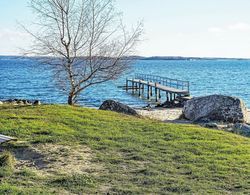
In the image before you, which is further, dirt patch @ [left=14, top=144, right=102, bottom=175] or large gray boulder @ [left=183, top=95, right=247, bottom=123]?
large gray boulder @ [left=183, top=95, right=247, bottom=123]

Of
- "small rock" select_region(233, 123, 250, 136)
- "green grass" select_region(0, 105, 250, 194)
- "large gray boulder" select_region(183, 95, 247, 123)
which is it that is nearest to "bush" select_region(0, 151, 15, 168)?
"green grass" select_region(0, 105, 250, 194)

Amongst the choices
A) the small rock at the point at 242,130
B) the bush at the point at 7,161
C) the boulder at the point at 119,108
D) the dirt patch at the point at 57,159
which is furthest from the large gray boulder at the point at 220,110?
the bush at the point at 7,161

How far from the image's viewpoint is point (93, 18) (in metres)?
20.3

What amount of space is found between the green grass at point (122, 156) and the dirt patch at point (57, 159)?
2cm

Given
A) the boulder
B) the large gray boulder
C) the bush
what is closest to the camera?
the bush

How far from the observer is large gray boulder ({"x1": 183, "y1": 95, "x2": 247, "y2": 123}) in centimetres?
2203

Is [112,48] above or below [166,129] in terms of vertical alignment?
above

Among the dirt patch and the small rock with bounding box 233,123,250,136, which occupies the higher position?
the dirt patch

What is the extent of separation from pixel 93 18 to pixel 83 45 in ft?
4.01

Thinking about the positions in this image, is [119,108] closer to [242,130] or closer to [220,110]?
[220,110]

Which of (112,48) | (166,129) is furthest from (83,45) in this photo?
(166,129)

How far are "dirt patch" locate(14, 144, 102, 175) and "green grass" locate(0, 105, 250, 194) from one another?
0.8 inches

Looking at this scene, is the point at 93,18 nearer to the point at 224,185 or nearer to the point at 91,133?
the point at 91,133

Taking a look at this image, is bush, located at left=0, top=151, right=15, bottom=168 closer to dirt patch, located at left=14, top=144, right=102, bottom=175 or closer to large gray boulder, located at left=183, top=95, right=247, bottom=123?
dirt patch, located at left=14, top=144, right=102, bottom=175
